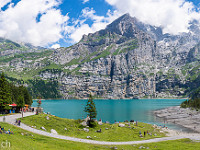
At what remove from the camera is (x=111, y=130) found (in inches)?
2549

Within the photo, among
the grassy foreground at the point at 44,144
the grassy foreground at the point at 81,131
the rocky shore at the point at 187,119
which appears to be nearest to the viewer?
the grassy foreground at the point at 44,144

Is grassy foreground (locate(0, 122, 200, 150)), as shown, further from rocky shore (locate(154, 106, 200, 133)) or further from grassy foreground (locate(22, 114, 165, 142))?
rocky shore (locate(154, 106, 200, 133))

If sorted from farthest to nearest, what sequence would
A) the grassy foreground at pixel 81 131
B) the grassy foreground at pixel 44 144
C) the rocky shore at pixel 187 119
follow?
the rocky shore at pixel 187 119
the grassy foreground at pixel 81 131
the grassy foreground at pixel 44 144

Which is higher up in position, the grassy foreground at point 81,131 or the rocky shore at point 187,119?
the grassy foreground at point 81,131

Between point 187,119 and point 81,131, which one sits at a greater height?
point 81,131

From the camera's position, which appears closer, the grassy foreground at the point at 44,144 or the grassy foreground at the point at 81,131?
the grassy foreground at the point at 44,144

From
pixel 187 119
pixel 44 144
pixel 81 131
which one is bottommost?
pixel 187 119

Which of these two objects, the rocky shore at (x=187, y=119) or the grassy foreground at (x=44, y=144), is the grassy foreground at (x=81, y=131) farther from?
the rocky shore at (x=187, y=119)

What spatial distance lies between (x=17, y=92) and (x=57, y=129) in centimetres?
8924

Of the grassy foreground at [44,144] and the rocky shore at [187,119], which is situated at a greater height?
the grassy foreground at [44,144]

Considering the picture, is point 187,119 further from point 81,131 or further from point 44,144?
point 44,144

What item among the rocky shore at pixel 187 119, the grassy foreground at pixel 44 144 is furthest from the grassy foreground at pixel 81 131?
the rocky shore at pixel 187 119

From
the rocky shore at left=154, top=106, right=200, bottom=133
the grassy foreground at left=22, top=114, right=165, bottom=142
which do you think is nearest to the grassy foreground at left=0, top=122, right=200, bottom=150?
the grassy foreground at left=22, top=114, right=165, bottom=142

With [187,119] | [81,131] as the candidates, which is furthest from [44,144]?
[187,119]
